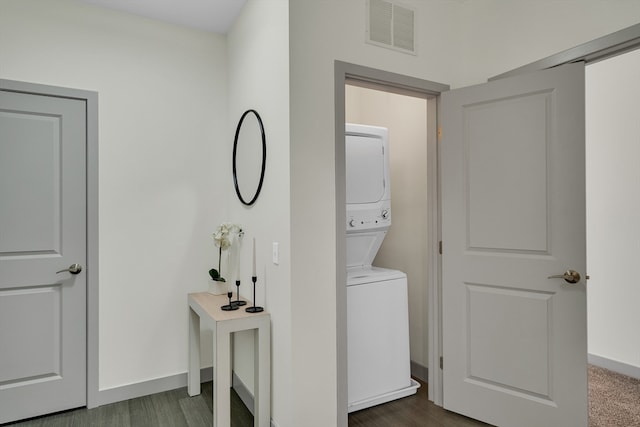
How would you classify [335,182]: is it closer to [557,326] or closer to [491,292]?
[491,292]

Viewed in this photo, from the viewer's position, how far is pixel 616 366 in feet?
10.2

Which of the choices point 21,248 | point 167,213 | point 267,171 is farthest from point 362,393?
point 21,248

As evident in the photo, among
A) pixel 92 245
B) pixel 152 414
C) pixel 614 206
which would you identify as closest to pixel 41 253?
pixel 92 245

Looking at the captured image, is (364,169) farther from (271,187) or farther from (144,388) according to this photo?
(144,388)

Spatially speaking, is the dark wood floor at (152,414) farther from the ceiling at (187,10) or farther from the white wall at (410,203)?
the ceiling at (187,10)

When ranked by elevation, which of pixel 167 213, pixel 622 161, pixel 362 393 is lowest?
pixel 362 393

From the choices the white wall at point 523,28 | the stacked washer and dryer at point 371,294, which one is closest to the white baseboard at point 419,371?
the stacked washer and dryer at point 371,294

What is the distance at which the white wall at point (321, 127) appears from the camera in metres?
1.98

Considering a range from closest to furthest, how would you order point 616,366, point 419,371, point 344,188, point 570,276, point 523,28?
1. point 570,276
2. point 344,188
3. point 523,28
4. point 419,371
5. point 616,366

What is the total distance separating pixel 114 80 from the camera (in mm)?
2631

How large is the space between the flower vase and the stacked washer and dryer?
3.14 ft

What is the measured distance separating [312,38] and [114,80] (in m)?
1.53

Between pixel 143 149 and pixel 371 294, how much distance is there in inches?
76.6

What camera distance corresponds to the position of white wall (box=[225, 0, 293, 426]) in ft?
6.62
